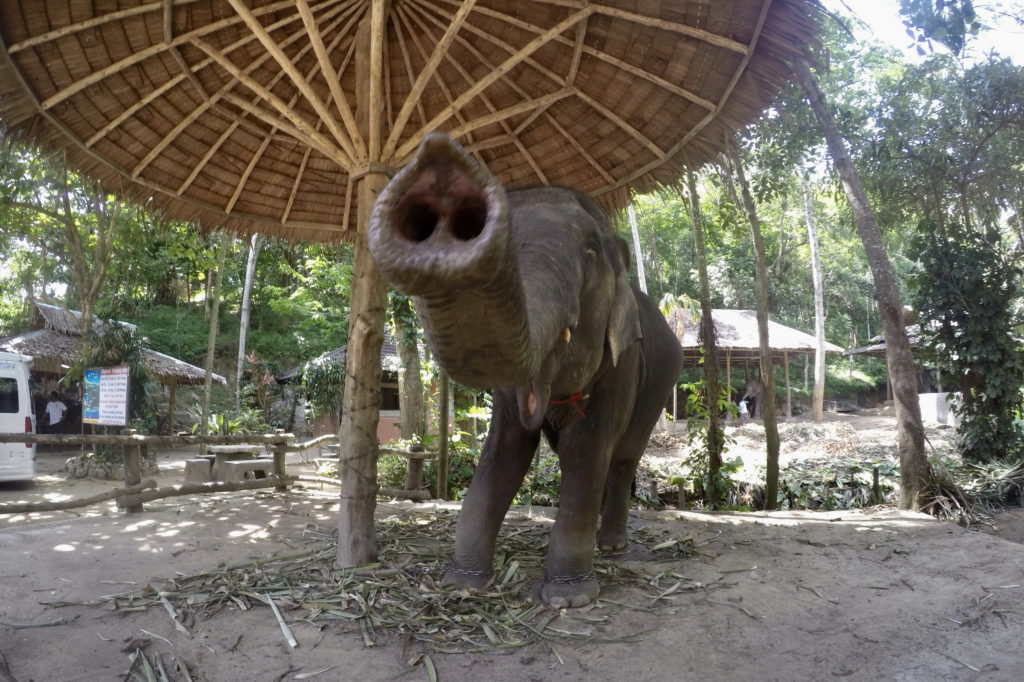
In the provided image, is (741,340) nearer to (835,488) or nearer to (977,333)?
(835,488)

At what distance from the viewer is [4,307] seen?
83.1 feet

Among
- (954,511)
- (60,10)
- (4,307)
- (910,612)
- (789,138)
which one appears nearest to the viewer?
(910,612)

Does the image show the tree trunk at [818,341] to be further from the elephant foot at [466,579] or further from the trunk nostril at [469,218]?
the trunk nostril at [469,218]

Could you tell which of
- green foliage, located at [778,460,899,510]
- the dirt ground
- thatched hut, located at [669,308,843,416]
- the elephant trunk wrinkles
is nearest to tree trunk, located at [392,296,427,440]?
green foliage, located at [778,460,899,510]

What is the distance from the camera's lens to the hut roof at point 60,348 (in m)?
16.2

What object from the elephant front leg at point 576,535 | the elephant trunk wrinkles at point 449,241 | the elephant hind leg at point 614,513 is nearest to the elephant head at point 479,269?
the elephant trunk wrinkles at point 449,241

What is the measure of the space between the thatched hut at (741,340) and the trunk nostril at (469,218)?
20469 millimetres

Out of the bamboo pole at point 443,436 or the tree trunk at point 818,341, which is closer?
the bamboo pole at point 443,436

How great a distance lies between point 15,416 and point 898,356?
1282 centimetres

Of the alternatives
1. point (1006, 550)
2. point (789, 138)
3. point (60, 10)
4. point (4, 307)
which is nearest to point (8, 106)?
point (60, 10)

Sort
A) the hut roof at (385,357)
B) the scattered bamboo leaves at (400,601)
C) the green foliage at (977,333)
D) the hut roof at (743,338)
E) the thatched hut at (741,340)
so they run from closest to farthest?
the scattered bamboo leaves at (400,601), the green foliage at (977,333), the hut roof at (385,357), the thatched hut at (741,340), the hut roof at (743,338)

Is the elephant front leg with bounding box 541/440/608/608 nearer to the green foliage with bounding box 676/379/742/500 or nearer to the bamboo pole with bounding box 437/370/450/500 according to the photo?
the bamboo pole with bounding box 437/370/450/500

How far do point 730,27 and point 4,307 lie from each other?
98.0 feet

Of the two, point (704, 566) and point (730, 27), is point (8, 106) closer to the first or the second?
point (730, 27)
